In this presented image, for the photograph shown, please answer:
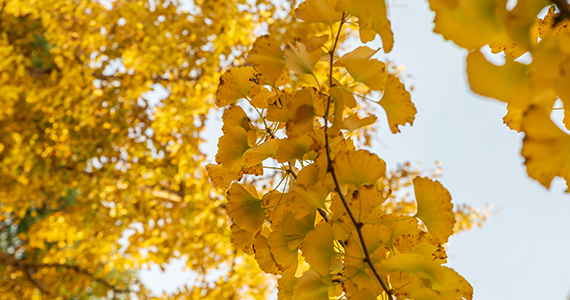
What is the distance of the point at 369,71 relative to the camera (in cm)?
27

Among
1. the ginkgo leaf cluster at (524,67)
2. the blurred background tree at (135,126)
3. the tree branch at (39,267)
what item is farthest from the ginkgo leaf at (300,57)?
the tree branch at (39,267)

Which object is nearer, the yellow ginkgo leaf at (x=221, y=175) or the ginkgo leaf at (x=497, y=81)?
the ginkgo leaf at (x=497, y=81)

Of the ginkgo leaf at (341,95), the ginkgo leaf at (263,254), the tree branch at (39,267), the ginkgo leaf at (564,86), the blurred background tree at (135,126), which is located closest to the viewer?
the ginkgo leaf at (564,86)

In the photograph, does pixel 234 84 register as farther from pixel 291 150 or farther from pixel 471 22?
pixel 471 22

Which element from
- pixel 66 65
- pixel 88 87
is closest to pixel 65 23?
pixel 66 65

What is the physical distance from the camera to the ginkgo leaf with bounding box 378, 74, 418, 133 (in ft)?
0.91

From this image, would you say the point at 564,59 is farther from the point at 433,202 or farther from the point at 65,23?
the point at 65,23

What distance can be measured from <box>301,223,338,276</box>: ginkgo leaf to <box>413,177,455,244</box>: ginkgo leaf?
0.30 ft

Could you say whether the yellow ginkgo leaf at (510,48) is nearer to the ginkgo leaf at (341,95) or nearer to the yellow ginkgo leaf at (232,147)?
the ginkgo leaf at (341,95)

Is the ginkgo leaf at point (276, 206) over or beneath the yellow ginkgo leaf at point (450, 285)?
over

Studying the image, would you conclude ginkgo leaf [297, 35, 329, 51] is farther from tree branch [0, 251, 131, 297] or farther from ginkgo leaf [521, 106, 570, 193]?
tree branch [0, 251, 131, 297]

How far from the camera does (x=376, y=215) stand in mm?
297

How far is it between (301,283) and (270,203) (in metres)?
0.10

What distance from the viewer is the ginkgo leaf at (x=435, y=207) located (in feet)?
0.94
